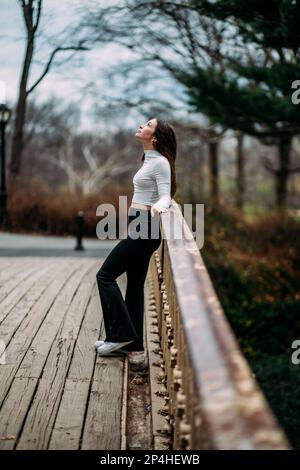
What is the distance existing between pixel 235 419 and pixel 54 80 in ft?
67.6

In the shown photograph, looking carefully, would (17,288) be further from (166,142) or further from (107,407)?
(107,407)

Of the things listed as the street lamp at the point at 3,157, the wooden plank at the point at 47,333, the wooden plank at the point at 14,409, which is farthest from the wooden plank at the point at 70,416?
the street lamp at the point at 3,157

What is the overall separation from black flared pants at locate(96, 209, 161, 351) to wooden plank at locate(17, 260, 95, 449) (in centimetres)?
44

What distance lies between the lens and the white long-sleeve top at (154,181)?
4.44 meters

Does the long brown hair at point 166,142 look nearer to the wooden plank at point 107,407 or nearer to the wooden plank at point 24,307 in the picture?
the wooden plank at point 107,407

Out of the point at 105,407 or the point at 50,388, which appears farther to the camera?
the point at 50,388

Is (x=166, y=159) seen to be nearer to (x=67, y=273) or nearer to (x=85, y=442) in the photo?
(x=85, y=442)

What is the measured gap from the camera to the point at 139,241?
15.1ft

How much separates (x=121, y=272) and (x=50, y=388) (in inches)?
39.2

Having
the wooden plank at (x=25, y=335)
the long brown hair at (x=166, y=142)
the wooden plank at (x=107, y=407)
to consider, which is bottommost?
the wooden plank at (x=107, y=407)

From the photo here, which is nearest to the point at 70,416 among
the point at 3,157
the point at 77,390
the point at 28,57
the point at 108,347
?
the point at 77,390

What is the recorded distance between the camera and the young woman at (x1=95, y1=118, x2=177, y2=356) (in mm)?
4512

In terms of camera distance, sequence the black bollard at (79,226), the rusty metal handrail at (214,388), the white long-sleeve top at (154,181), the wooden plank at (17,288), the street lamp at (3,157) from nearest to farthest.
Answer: the rusty metal handrail at (214,388) < the white long-sleeve top at (154,181) < the wooden plank at (17,288) < the black bollard at (79,226) < the street lamp at (3,157)

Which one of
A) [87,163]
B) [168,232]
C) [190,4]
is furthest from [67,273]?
[87,163]
